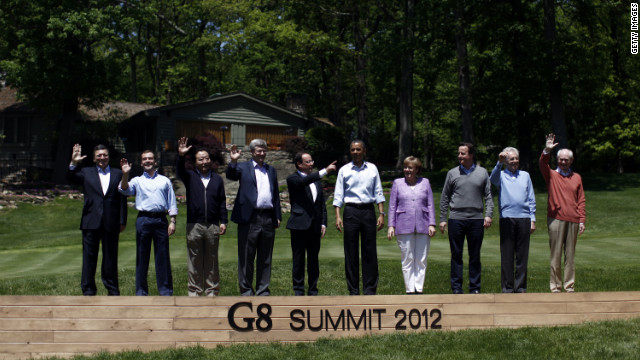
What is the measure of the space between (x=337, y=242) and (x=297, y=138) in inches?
870

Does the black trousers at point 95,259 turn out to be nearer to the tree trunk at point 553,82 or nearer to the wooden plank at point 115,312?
the wooden plank at point 115,312

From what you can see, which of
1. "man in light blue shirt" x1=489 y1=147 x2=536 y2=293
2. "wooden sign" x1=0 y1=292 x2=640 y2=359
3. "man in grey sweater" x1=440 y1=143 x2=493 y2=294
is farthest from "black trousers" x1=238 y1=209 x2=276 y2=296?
"man in light blue shirt" x1=489 y1=147 x2=536 y2=293

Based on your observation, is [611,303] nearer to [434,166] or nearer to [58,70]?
[58,70]

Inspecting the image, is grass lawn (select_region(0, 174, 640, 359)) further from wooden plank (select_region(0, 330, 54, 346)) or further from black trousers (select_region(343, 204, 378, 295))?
black trousers (select_region(343, 204, 378, 295))

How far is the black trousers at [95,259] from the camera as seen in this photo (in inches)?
356

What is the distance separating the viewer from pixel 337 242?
64.2 ft

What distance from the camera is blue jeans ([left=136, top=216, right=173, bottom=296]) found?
902 centimetres

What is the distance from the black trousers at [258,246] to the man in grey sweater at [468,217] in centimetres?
255

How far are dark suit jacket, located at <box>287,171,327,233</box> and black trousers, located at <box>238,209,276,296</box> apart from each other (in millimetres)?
346

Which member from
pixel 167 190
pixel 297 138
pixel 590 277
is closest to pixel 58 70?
pixel 297 138

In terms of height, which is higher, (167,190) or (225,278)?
(167,190)

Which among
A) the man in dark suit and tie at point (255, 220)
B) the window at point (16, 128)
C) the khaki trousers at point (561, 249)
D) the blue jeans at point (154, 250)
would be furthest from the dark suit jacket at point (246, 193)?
the window at point (16, 128)

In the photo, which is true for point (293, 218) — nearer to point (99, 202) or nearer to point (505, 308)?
point (99, 202)

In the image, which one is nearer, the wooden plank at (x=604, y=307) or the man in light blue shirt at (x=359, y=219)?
the wooden plank at (x=604, y=307)
